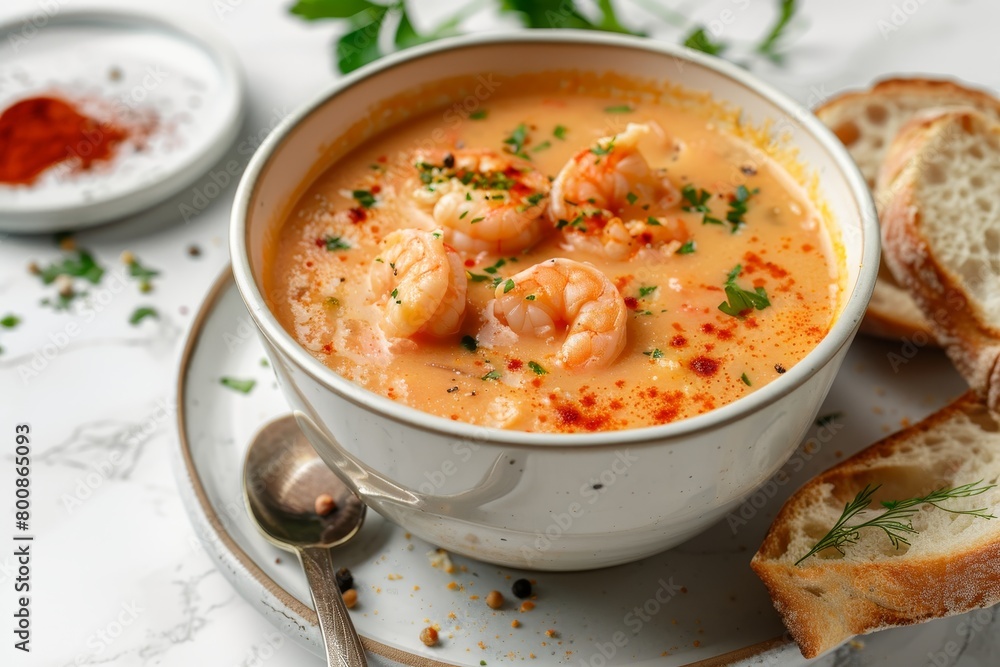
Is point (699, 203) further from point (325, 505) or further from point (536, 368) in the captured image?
point (325, 505)

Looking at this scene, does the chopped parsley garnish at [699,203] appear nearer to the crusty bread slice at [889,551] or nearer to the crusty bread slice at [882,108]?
the crusty bread slice at [889,551]

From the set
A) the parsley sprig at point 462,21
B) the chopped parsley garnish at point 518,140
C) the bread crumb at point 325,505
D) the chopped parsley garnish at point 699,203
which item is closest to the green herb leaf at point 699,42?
the parsley sprig at point 462,21

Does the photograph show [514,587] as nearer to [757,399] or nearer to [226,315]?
[757,399]

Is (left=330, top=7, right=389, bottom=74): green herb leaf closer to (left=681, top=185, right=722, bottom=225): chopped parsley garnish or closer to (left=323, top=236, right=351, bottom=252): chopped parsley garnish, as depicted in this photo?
(left=323, top=236, right=351, bottom=252): chopped parsley garnish

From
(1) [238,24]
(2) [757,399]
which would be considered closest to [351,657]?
(2) [757,399]

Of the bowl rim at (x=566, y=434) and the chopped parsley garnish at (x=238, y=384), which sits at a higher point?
the bowl rim at (x=566, y=434)

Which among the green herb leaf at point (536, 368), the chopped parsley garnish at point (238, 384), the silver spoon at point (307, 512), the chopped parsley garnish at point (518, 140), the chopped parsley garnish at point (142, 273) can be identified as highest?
the green herb leaf at point (536, 368)
